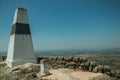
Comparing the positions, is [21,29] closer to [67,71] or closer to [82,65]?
[67,71]

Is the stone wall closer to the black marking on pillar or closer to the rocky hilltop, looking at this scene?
the rocky hilltop

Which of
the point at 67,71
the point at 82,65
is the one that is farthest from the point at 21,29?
the point at 82,65

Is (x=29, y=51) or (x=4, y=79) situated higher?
(x=29, y=51)

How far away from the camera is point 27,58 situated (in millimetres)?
12156

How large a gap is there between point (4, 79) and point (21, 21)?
5.59m

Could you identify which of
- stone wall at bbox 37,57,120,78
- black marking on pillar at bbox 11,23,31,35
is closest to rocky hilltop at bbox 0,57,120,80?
stone wall at bbox 37,57,120,78

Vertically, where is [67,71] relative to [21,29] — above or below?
below

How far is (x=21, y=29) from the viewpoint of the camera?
12.2 m

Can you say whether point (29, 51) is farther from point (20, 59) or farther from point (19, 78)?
point (19, 78)

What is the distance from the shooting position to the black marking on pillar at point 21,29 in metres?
11.9

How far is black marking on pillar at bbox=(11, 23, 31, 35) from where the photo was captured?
11922 millimetres

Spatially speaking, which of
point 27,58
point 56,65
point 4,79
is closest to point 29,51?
point 27,58

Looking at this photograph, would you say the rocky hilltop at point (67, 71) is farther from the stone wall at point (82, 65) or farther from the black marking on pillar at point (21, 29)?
the black marking on pillar at point (21, 29)

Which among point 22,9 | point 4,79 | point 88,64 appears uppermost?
point 22,9
